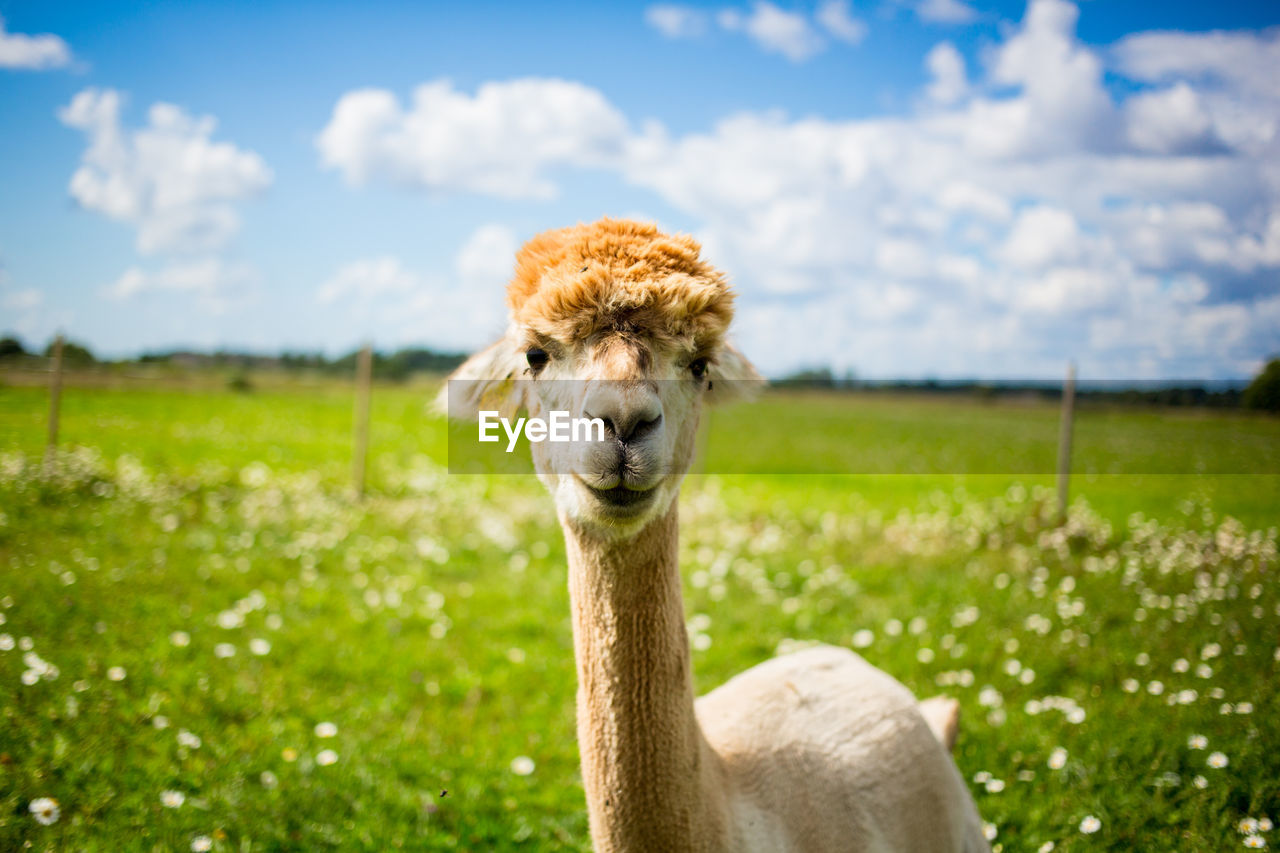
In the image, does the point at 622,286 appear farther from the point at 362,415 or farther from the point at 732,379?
the point at 362,415

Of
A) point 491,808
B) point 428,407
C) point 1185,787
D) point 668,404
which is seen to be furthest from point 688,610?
point 668,404

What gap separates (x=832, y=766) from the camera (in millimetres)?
2807

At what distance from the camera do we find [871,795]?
110 inches

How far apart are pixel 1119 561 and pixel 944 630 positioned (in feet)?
8.36

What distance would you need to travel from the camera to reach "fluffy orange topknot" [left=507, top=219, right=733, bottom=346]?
208 cm

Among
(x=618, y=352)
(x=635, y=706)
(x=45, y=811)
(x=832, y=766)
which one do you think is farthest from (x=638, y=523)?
(x=45, y=811)

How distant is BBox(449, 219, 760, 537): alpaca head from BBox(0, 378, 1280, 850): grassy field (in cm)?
100

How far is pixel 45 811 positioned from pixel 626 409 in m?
Answer: 3.58

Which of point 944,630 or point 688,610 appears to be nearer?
point 944,630

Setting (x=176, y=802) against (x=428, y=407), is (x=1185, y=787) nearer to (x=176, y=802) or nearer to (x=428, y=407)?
(x=428, y=407)

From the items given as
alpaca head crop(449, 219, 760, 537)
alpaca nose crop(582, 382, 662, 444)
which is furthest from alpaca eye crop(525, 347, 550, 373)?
alpaca nose crop(582, 382, 662, 444)

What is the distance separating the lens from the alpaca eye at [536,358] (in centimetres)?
231

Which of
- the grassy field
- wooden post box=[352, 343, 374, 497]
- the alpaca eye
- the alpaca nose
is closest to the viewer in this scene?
the alpaca nose

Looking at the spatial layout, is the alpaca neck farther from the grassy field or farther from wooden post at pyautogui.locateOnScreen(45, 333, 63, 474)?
wooden post at pyautogui.locateOnScreen(45, 333, 63, 474)
